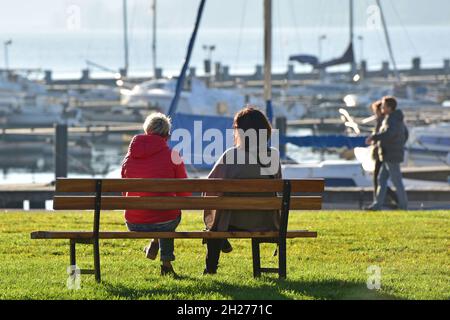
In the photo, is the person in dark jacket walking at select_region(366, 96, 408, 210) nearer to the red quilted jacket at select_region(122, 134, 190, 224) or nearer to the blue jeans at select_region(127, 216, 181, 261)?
the red quilted jacket at select_region(122, 134, 190, 224)

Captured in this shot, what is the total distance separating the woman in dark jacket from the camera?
10.3 meters

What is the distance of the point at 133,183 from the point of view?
10.0 meters

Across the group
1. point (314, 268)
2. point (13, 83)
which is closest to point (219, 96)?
point (13, 83)

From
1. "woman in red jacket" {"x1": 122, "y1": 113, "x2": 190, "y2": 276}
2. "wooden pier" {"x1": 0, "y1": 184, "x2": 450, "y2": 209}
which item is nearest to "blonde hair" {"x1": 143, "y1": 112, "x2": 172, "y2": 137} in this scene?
"woman in red jacket" {"x1": 122, "y1": 113, "x2": 190, "y2": 276}

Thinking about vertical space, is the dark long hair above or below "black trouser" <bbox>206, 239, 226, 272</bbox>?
above

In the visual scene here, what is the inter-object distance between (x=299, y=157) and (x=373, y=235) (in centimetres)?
4018

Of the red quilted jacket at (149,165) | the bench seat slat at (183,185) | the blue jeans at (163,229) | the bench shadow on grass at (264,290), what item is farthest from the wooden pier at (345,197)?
the bench shadow on grass at (264,290)

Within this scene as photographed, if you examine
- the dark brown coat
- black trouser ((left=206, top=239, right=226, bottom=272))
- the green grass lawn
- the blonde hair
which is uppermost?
the blonde hair

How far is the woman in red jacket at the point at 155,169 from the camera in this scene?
34.4ft

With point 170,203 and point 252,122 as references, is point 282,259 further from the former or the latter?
point 252,122

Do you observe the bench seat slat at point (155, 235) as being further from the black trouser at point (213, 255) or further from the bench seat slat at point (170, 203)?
the black trouser at point (213, 255)

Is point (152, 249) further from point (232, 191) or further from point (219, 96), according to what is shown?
point (219, 96)

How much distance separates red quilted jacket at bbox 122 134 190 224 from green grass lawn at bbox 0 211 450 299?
0.46 m

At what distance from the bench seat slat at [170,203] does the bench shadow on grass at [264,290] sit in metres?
0.56
